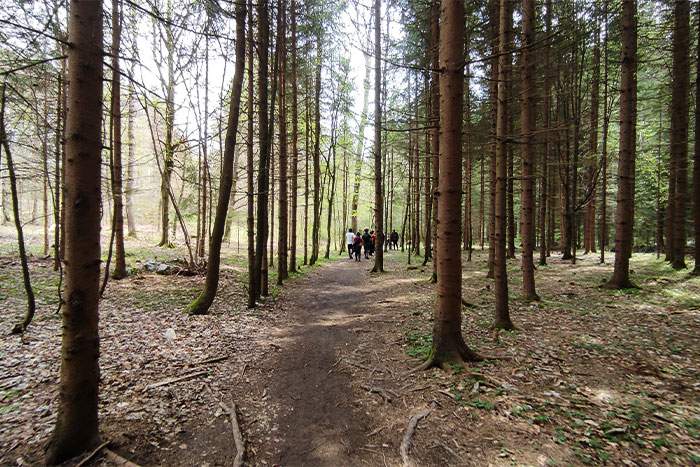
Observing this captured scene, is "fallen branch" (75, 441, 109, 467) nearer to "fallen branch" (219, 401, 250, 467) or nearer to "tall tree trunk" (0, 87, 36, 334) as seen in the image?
"fallen branch" (219, 401, 250, 467)

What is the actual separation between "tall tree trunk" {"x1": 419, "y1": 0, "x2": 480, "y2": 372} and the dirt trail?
58.7 inches

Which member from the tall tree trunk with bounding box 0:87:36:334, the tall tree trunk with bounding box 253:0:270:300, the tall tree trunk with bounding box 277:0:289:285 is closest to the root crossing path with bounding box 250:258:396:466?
the tall tree trunk with bounding box 253:0:270:300

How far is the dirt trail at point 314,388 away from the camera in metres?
3.10

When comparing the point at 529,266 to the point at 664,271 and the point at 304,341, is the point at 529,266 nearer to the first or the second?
the point at 304,341

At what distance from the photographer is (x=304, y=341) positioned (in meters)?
6.16

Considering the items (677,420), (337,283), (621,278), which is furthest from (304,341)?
(621,278)

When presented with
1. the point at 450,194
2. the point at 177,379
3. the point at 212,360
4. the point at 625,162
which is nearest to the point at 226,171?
the point at 212,360

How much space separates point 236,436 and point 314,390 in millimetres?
1218

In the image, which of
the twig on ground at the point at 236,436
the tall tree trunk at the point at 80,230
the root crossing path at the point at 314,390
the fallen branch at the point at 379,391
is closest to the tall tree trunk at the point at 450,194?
the fallen branch at the point at 379,391

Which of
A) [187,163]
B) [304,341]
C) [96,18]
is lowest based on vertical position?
[304,341]

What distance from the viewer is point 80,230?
8.67ft

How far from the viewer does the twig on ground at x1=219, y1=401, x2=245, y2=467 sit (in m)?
2.92

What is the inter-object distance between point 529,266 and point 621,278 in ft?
10.8

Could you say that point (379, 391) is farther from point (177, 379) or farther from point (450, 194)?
point (450, 194)
